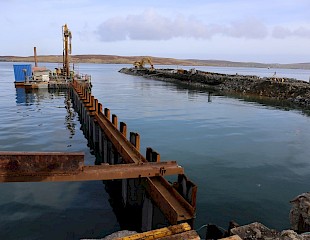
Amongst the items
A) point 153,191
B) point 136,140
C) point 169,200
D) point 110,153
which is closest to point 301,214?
point 169,200

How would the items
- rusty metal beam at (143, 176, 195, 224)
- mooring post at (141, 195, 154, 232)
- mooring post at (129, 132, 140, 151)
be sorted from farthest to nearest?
1. mooring post at (129, 132, 140, 151)
2. mooring post at (141, 195, 154, 232)
3. rusty metal beam at (143, 176, 195, 224)

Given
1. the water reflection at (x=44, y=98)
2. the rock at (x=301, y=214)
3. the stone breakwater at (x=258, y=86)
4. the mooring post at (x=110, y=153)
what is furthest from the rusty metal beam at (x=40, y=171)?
the stone breakwater at (x=258, y=86)

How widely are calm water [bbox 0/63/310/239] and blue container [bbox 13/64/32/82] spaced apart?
1578 centimetres

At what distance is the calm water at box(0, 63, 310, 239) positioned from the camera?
9.29 m

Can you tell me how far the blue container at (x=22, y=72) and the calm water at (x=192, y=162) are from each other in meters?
15.8

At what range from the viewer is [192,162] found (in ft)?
48.5

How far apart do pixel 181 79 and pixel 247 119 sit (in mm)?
48646

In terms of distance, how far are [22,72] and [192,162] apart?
41648 millimetres

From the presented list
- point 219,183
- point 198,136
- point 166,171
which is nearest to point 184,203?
point 166,171

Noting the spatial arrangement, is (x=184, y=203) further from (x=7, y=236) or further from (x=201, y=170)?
(x=201, y=170)

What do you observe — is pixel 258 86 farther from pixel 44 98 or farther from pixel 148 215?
pixel 148 215

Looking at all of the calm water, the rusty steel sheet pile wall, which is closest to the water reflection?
the calm water

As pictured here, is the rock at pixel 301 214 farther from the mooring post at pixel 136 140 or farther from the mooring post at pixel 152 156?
the mooring post at pixel 136 140

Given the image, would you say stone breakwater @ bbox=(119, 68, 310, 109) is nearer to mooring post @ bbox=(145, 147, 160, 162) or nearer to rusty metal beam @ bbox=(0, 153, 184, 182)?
mooring post @ bbox=(145, 147, 160, 162)
